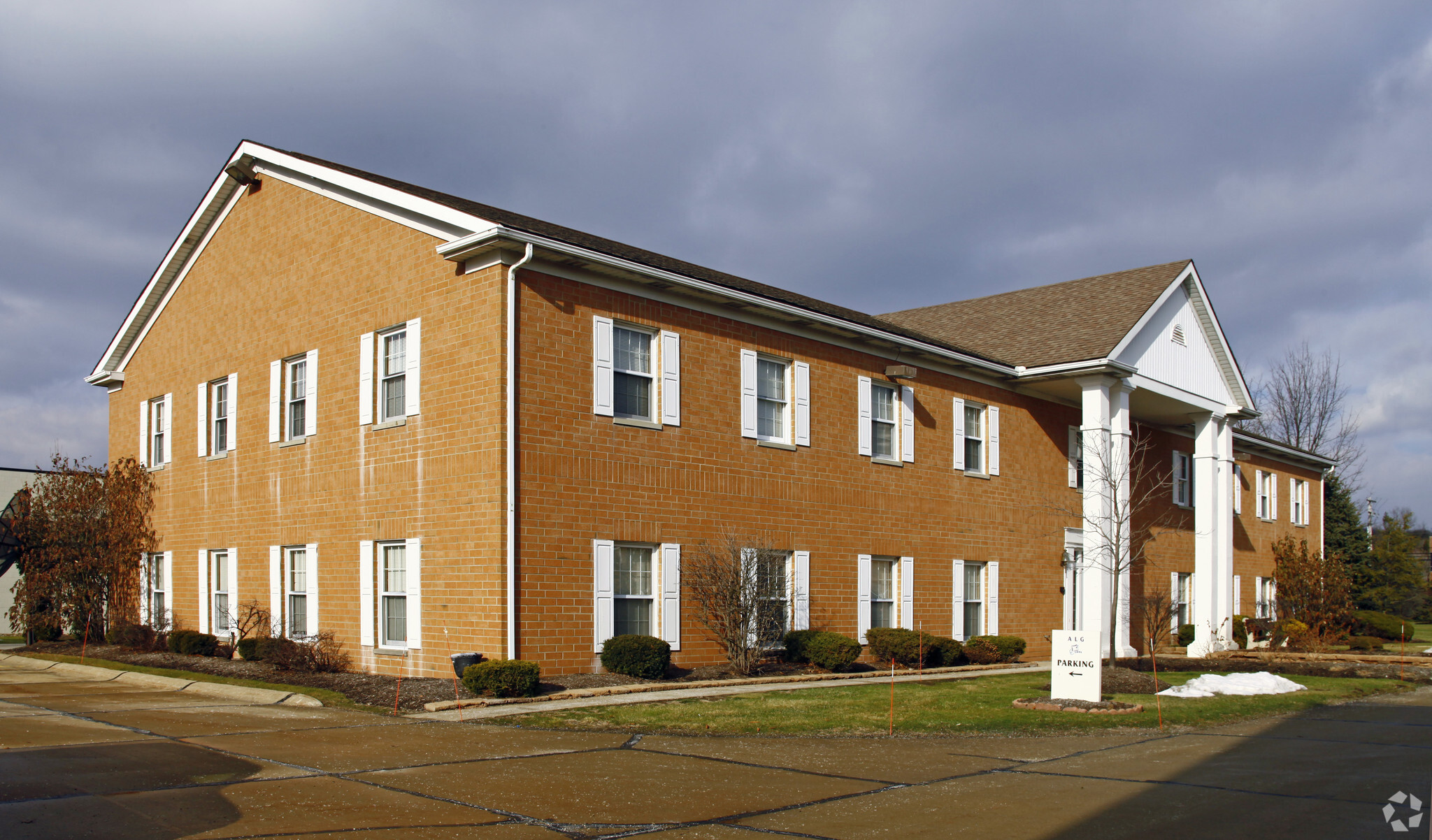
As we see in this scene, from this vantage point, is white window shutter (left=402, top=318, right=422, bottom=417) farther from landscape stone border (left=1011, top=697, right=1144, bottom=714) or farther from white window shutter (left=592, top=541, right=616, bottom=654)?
landscape stone border (left=1011, top=697, right=1144, bottom=714)

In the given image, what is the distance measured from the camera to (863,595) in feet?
75.0

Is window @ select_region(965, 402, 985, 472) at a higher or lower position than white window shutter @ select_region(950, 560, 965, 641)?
higher

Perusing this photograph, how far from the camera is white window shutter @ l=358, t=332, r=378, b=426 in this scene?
19.7m

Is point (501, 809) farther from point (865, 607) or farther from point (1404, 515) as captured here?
point (1404, 515)

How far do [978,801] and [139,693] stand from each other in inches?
532

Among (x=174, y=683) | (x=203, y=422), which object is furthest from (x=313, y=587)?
(x=203, y=422)

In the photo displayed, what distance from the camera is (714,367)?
2034 cm

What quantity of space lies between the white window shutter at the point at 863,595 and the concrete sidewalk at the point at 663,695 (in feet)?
4.39

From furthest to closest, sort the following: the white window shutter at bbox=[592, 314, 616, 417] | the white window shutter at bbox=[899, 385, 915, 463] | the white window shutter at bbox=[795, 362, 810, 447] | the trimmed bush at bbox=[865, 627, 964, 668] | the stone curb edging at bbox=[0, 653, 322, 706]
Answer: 1. the white window shutter at bbox=[899, 385, 915, 463]
2. the trimmed bush at bbox=[865, 627, 964, 668]
3. the white window shutter at bbox=[795, 362, 810, 447]
4. the white window shutter at bbox=[592, 314, 616, 417]
5. the stone curb edging at bbox=[0, 653, 322, 706]

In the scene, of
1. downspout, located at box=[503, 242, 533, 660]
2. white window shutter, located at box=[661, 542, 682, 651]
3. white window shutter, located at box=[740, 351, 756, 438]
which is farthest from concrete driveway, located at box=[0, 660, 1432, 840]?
white window shutter, located at box=[740, 351, 756, 438]

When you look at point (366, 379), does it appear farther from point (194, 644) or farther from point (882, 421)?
point (882, 421)

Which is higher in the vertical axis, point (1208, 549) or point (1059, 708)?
point (1208, 549)

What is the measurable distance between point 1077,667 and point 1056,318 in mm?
15617

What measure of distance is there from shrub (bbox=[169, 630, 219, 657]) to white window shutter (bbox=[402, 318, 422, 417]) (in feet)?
24.6
